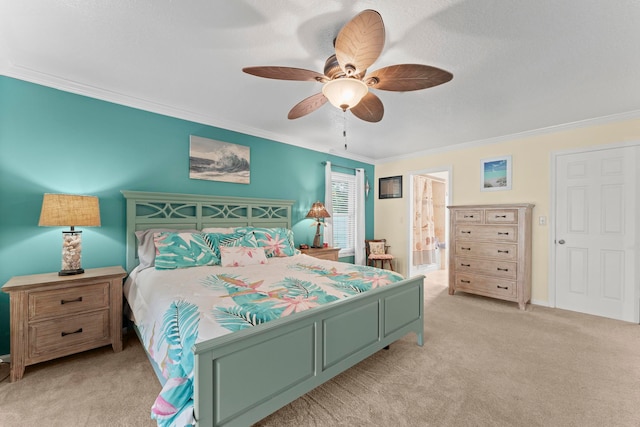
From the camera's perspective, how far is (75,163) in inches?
103

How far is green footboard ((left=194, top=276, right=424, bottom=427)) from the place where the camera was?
1.30 metres

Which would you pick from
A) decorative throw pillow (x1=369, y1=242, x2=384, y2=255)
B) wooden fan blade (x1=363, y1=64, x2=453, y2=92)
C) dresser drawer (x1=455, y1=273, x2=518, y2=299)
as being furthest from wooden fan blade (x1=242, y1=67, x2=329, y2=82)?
decorative throw pillow (x1=369, y1=242, x2=384, y2=255)

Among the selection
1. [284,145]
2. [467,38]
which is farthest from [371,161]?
[467,38]

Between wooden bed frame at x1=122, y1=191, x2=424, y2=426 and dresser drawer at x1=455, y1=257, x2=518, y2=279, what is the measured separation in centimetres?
200

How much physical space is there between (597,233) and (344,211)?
355 cm

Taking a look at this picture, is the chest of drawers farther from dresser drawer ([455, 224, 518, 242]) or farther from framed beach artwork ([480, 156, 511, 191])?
framed beach artwork ([480, 156, 511, 191])

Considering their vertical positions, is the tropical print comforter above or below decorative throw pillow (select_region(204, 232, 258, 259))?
below

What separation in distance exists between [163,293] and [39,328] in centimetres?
113

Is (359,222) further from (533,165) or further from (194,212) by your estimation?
(194,212)

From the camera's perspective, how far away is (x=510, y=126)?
12.1ft

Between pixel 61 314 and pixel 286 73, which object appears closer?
pixel 286 73

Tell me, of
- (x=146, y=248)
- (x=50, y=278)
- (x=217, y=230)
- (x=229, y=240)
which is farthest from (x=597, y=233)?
(x=50, y=278)

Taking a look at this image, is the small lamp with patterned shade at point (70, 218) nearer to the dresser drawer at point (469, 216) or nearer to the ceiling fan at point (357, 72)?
the ceiling fan at point (357, 72)

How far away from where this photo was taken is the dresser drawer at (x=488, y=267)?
3.79m
